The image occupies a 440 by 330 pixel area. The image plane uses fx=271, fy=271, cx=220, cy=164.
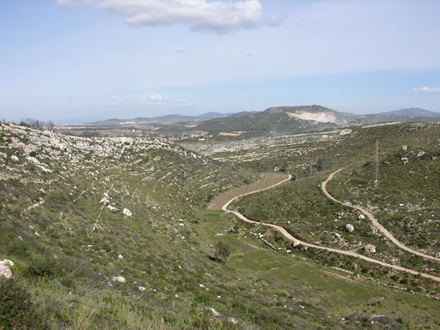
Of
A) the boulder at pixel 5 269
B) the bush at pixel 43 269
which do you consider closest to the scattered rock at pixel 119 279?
the bush at pixel 43 269

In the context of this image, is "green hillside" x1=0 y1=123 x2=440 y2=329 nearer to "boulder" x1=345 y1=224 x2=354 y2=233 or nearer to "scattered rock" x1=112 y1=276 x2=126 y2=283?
"scattered rock" x1=112 y1=276 x2=126 y2=283

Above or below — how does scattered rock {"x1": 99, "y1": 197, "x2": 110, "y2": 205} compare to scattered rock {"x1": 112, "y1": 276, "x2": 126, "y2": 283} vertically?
above

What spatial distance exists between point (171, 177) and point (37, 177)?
3399cm

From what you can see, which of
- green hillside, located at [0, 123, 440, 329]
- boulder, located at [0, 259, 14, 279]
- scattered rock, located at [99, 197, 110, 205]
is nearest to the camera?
boulder, located at [0, 259, 14, 279]

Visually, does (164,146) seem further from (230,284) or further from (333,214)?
(230,284)

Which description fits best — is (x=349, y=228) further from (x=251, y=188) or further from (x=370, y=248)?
(x=251, y=188)

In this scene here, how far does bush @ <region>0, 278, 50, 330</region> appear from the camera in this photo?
21.2 ft

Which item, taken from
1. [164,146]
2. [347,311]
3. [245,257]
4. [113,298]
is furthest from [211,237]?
[164,146]

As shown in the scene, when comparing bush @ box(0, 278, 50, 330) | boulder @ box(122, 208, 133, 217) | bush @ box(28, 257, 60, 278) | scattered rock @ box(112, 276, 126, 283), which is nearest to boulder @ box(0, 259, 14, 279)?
bush @ box(28, 257, 60, 278)

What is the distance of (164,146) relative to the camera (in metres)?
73.4

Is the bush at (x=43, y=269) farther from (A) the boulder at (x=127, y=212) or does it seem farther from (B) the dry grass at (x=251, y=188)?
(B) the dry grass at (x=251, y=188)

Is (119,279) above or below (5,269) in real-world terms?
below

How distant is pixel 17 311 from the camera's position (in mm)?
6688

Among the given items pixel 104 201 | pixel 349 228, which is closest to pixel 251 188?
pixel 349 228
